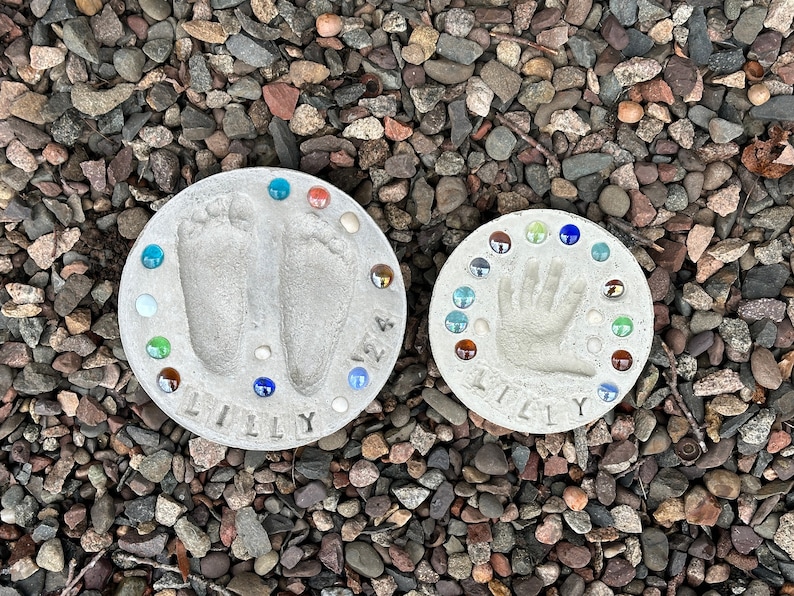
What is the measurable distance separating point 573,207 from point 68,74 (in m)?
1.22

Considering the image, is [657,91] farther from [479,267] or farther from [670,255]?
[479,267]

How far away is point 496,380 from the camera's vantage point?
1557 millimetres

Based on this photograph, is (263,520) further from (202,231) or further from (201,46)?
(201,46)

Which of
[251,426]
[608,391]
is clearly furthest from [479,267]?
[251,426]

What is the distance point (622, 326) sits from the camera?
154 centimetres

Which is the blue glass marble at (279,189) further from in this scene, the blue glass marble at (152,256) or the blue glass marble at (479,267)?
the blue glass marble at (479,267)

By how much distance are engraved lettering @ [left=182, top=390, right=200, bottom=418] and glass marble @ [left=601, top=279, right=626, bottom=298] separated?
97cm

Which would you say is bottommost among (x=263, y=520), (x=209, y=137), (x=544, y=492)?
(x=263, y=520)

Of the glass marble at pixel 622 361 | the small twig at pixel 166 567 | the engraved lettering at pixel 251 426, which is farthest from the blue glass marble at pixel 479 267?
the small twig at pixel 166 567

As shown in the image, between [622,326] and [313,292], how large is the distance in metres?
0.71

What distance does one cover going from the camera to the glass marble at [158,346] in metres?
1.51

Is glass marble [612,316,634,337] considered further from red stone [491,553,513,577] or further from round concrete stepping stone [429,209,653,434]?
red stone [491,553,513,577]

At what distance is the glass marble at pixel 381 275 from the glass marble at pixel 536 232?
329 mm

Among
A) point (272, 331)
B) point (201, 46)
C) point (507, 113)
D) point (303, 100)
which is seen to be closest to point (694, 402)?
point (507, 113)
